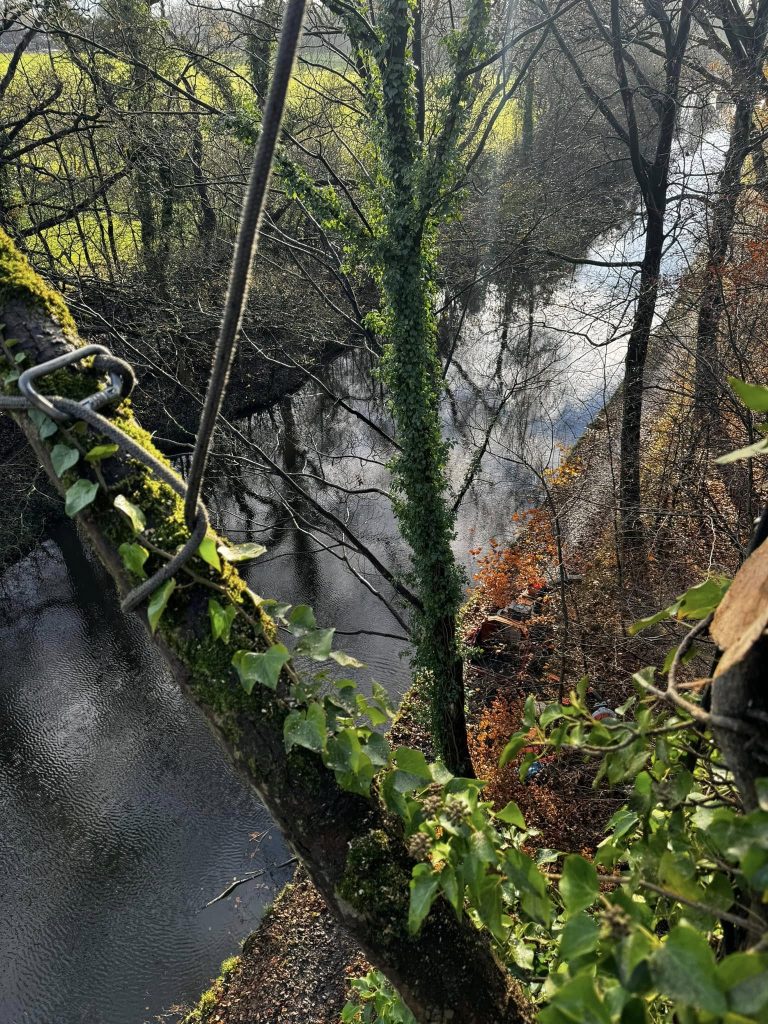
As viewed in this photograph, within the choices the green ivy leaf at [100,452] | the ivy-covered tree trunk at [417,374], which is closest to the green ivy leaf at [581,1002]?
the green ivy leaf at [100,452]

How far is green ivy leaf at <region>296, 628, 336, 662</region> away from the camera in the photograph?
1.31 metres

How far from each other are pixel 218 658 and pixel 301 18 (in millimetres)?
1008

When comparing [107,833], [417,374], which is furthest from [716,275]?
[107,833]

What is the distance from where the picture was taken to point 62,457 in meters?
1.24

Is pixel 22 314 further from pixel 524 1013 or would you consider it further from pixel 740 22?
pixel 740 22

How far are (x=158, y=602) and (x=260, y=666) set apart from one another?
0.23 meters

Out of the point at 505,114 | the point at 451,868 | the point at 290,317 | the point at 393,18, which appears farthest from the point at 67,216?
the point at 505,114

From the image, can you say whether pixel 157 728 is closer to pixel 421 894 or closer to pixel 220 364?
pixel 421 894

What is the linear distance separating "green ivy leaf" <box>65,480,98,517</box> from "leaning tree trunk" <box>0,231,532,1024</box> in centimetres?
3

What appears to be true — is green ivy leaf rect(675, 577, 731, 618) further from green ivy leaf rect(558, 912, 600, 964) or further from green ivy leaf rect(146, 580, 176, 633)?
green ivy leaf rect(146, 580, 176, 633)

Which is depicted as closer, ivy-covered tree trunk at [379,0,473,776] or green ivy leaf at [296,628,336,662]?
green ivy leaf at [296,628,336,662]

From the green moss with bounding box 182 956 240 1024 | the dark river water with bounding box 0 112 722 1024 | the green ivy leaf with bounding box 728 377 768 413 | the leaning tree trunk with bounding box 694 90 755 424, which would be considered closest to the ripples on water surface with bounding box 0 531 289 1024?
the dark river water with bounding box 0 112 722 1024

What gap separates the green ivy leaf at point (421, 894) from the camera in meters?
0.98

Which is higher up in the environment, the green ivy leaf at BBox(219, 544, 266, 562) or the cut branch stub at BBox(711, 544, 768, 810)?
the green ivy leaf at BBox(219, 544, 266, 562)
